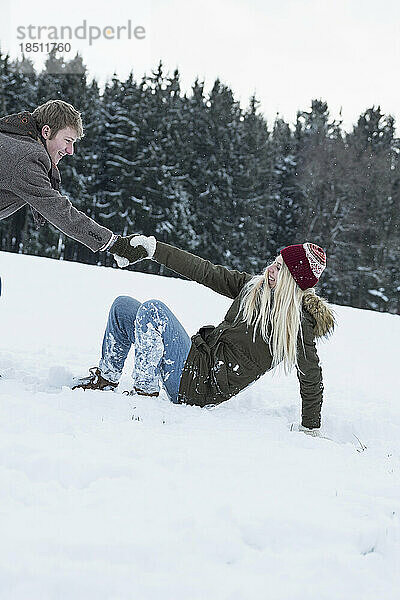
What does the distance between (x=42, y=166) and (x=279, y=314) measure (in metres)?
1.94

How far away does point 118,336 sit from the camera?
4.32 metres

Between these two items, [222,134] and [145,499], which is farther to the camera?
[222,134]

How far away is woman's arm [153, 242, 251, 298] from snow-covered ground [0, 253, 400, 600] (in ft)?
3.27

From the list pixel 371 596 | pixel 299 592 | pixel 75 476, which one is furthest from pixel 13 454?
pixel 371 596

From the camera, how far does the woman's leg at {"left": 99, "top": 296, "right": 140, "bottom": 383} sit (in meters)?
4.28

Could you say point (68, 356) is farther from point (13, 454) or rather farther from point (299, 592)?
point (299, 592)

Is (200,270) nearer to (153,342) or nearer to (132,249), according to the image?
(132,249)

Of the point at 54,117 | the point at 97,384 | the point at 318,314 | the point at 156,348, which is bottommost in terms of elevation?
the point at 97,384

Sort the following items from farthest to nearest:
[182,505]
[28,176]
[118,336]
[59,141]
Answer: [118,336] < [59,141] < [28,176] < [182,505]

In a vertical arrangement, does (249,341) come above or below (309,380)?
above

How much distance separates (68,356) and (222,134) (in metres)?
28.4

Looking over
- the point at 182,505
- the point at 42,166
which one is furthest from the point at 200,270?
the point at 182,505

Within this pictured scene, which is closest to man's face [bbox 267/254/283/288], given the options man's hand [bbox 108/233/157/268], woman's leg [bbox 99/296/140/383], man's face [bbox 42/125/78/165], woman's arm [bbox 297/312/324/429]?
woman's arm [bbox 297/312/324/429]

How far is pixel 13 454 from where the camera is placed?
252 centimetres
